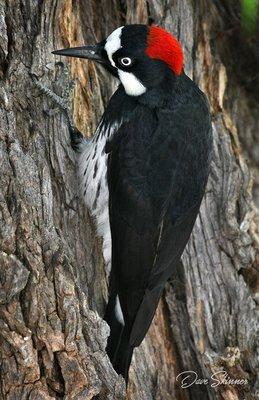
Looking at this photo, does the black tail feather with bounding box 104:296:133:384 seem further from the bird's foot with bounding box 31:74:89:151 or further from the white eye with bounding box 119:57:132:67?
the white eye with bounding box 119:57:132:67

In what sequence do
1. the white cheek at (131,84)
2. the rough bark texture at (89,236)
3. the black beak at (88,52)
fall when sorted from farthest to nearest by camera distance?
the white cheek at (131,84) < the black beak at (88,52) < the rough bark texture at (89,236)

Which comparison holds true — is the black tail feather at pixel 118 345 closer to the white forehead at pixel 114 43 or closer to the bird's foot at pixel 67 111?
the bird's foot at pixel 67 111

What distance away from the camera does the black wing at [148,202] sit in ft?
11.7

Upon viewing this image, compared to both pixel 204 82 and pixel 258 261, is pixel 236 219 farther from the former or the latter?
pixel 204 82

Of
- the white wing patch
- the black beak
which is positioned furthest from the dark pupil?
the white wing patch

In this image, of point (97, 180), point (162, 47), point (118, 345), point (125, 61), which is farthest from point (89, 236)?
point (162, 47)

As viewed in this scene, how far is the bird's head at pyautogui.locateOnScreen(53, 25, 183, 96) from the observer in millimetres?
3555

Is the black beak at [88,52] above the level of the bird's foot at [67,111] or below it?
above

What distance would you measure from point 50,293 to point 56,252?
0.19 m

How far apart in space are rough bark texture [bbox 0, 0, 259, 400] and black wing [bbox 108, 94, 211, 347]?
0.73 feet

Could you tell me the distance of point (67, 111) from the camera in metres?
3.79

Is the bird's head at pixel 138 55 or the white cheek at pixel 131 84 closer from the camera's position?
the bird's head at pixel 138 55

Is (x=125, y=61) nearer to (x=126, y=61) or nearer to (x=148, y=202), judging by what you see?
(x=126, y=61)

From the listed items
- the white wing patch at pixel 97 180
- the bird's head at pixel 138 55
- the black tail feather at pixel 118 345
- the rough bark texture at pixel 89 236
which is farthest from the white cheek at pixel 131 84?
the black tail feather at pixel 118 345
